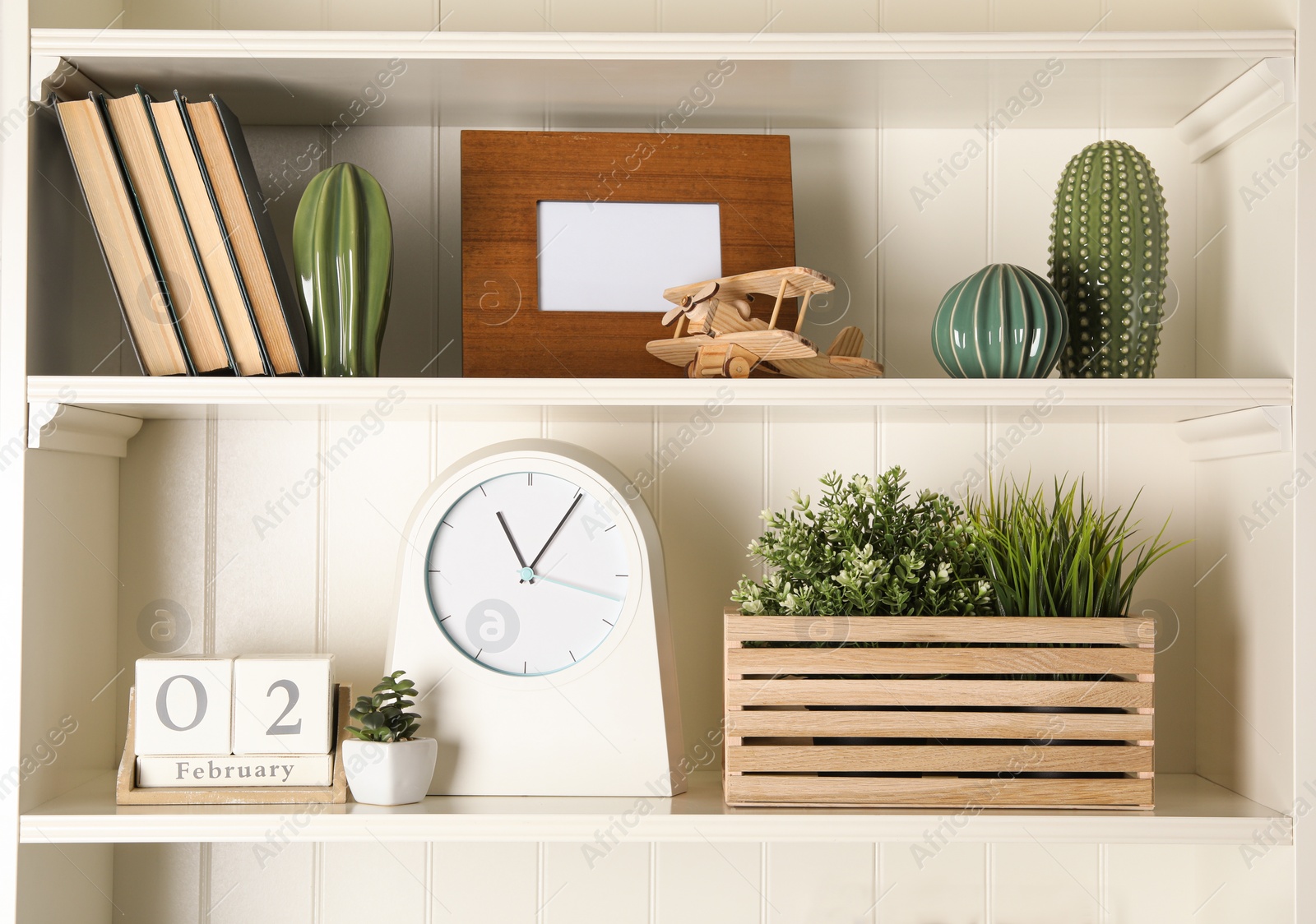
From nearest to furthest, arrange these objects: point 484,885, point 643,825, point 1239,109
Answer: point 643,825, point 1239,109, point 484,885

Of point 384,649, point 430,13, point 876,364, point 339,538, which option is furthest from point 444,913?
point 430,13

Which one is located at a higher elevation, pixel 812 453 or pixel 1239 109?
pixel 1239 109

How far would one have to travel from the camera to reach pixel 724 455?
1.11 metres

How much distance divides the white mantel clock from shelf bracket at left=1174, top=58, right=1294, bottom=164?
0.71 metres

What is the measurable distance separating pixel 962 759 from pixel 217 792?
0.69 meters

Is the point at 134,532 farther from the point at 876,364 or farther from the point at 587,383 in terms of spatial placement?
the point at 876,364

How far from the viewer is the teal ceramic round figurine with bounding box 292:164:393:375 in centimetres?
94

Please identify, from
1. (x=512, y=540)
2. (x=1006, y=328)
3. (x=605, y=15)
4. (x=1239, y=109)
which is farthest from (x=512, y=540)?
(x=1239, y=109)

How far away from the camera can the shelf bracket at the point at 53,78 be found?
2.89 feet

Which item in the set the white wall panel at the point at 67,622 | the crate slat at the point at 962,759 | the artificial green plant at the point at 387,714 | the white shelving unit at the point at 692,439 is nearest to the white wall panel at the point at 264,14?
the white shelving unit at the point at 692,439

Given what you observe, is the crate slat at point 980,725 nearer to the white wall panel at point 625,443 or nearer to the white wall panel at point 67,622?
the white wall panel at point 625,443

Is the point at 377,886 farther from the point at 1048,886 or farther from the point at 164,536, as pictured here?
the point at 1048,886

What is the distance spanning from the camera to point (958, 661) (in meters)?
0.89

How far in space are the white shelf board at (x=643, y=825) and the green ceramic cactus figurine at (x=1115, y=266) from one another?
1.36 feet
